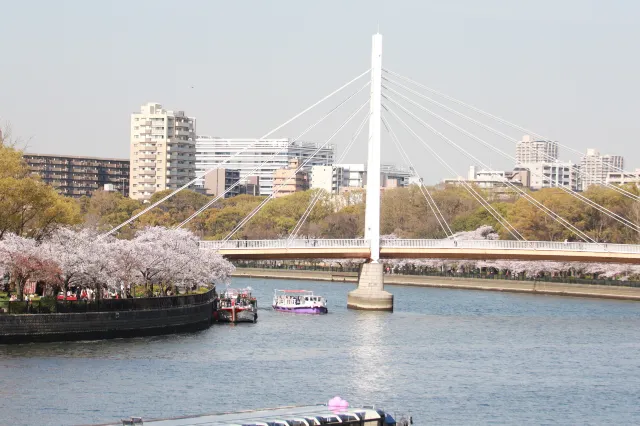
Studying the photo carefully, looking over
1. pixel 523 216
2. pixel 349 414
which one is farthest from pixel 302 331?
pixel 523 216

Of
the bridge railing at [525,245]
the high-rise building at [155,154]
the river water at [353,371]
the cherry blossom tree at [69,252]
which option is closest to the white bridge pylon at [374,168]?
the bridge railing at [525,245]

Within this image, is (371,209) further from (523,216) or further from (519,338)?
(523,216)

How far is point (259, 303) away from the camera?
76.8 meters

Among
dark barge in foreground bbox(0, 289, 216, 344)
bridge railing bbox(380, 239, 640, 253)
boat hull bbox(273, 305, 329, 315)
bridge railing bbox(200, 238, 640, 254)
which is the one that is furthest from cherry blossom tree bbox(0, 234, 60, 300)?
bridge railing bbox(380, 239, 640, 253)

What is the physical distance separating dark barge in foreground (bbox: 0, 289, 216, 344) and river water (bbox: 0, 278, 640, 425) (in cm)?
70

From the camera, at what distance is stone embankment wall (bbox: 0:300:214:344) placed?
4538 cm

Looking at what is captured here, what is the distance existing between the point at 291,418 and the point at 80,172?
16836cm

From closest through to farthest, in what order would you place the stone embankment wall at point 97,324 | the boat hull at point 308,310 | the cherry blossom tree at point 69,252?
1. the stone embankment wall at point 97,324
2. the cherry blossom tree at point 69,252
3. the boat hull at point 308,310

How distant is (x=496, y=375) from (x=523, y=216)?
199 ft

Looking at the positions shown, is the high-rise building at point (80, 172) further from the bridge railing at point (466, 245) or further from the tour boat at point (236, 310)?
the tour boat at point (236, 310)

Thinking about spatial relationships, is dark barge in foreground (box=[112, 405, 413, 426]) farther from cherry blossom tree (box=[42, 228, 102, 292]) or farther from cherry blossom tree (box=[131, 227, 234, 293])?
cherry blossom tree (box=[131, 227, 234, 293])

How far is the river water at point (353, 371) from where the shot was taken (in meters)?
36.2

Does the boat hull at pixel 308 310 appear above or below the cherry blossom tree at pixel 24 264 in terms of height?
below

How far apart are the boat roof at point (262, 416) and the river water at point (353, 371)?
7971 mm
